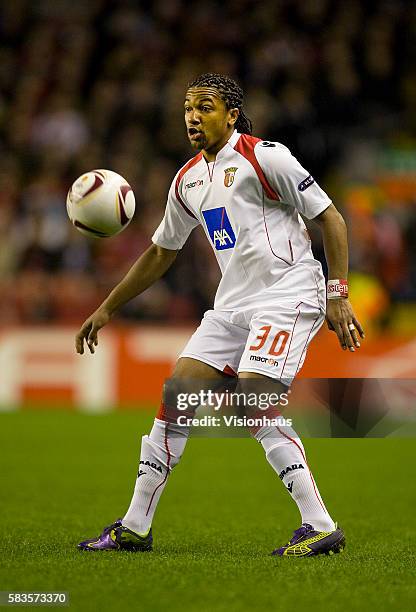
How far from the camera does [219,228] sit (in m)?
4.75

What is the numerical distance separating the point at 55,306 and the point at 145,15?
6.13 m

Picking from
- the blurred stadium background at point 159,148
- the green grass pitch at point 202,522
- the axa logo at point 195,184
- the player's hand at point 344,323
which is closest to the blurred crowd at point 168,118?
the blurred stadium background at point 159,148

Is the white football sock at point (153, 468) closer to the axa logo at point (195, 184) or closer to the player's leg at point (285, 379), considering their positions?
the player's leg at point (285, 379)

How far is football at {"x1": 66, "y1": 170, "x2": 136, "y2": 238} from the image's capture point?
4.87 m

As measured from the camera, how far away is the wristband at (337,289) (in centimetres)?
448

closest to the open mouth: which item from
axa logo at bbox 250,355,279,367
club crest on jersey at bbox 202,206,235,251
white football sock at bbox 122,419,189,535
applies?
club crest on jersey at bbox 202,206,235,251

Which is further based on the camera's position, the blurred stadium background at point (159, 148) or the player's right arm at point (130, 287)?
the blurred stadium background at point (159, 148)

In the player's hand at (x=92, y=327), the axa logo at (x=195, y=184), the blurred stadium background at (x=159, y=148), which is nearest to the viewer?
the axa logo at (x=195, y=184)

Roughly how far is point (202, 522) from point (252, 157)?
215 cm

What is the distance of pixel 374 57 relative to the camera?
15.2 m

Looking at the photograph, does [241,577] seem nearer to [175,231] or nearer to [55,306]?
[175,231]

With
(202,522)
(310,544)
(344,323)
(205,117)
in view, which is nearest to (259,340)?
(344,323)

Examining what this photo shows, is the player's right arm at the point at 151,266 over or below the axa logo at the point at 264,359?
over

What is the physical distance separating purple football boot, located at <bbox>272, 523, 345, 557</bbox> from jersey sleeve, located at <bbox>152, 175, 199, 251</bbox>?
1.47 meters
